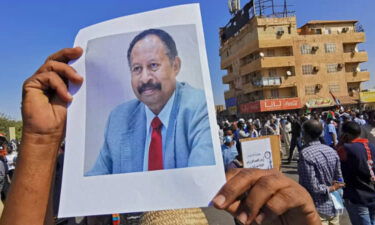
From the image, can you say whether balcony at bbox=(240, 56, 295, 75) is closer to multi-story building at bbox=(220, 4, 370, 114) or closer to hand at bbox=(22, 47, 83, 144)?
multi-story building at bbox=(220, 4, 370, 114)

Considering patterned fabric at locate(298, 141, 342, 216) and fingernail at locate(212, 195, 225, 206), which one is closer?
fingernail at locate(212, 195, 225, 206)

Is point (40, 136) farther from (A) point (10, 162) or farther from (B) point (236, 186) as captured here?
(A) point (10, 162)

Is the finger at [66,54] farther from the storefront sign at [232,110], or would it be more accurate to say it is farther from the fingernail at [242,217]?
the storefront sign at [232,110]

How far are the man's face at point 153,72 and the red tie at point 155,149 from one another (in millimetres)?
53

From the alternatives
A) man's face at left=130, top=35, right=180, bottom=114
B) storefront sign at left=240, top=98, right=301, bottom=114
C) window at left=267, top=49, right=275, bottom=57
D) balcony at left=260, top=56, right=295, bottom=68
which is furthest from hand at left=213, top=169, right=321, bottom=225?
window at left=267, top=49, right=275, bottom=57

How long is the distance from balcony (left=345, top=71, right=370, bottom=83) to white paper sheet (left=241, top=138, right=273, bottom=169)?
44936 millimetres

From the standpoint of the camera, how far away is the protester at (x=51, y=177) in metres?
0.97

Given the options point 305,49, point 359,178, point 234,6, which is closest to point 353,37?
point 305,49

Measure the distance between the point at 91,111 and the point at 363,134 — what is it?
4.11 metres

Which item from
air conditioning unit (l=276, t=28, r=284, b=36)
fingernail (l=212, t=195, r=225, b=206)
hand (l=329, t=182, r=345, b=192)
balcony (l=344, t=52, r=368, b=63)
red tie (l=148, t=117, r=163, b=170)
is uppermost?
air conditioning unit (l=276, t=28, r=284, b=36)

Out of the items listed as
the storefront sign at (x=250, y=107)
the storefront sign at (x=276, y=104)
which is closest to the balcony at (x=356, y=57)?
the storefront sign at (x=276, y=104)

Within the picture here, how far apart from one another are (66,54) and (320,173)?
9.96 feet

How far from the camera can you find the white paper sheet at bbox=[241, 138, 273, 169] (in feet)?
16.7

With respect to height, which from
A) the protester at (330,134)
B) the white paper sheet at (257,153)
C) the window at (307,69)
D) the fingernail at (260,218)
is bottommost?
the protester at (330,134)
